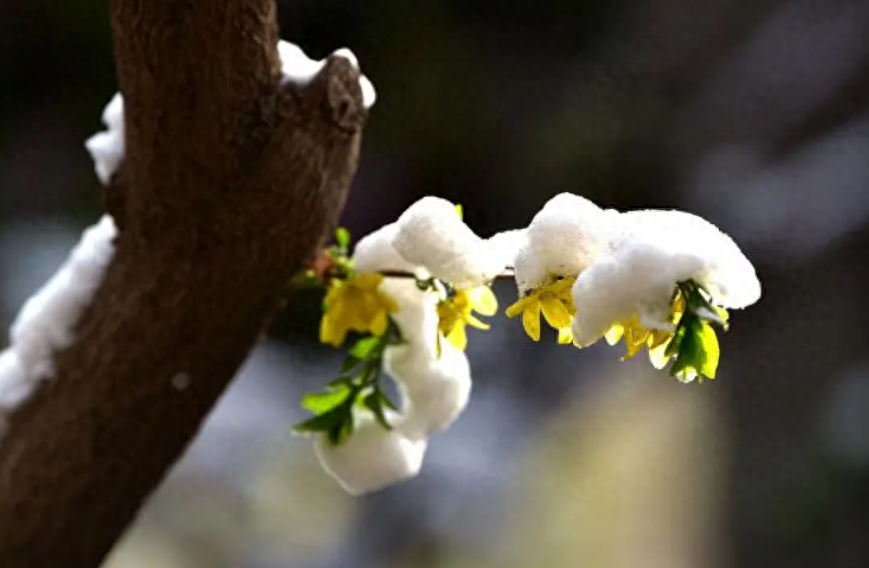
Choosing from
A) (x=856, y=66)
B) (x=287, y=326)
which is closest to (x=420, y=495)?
(x=287, y=326)

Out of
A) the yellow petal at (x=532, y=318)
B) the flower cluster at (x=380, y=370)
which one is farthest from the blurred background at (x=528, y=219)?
the yellow petal at (x=532, y=318)

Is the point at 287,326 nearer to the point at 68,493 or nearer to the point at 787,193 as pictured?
the point at 787,193

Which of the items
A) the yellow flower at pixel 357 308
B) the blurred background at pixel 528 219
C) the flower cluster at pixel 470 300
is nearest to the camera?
the flower cluster at pixel 470 300

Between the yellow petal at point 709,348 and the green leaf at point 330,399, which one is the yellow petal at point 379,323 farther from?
the yellow petal at point 709,348

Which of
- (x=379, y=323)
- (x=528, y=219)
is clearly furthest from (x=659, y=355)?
(x=528, y=219)

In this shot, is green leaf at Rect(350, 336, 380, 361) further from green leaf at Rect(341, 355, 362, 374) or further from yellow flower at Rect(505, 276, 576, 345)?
yellow flower at Rect(505, 276, 576, 345)

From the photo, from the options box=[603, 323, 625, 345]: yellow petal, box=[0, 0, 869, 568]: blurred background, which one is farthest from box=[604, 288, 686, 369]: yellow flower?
box=[0, 0, 869, 568]: blurred background
